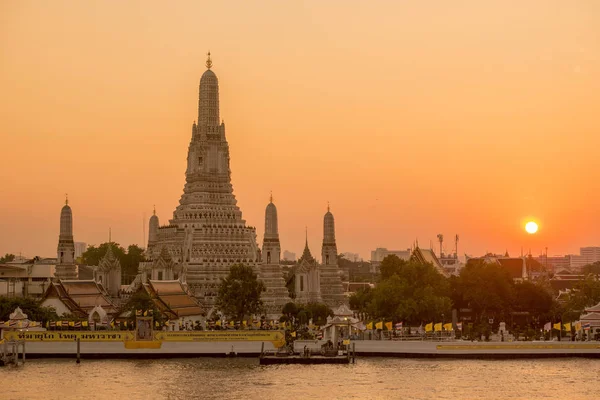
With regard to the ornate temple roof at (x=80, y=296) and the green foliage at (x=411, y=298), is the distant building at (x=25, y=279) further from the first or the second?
the green foliage at (x=411, y=298)

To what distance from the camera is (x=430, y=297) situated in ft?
313

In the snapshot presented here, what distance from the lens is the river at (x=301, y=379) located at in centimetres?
6506

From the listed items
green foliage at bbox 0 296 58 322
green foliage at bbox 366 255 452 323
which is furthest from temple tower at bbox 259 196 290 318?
green foliage at bbox 0 296 58 322

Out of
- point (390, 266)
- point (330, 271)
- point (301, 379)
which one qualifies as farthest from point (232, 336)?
point (330, 271)

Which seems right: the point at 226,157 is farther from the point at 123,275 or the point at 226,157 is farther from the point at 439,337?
the point at 439,337

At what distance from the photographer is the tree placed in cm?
10275

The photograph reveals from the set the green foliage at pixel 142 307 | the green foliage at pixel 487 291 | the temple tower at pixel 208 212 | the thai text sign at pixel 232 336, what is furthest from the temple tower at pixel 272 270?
the thai text sign at pixel 232 336

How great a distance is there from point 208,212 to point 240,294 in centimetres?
2835

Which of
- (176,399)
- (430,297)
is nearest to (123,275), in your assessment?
(430,297)

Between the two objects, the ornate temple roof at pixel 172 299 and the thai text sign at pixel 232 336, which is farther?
the ornate temple roof at pixel 172 299

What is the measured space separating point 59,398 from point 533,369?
29365 millimetres

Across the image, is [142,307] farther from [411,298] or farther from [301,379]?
[301,379]

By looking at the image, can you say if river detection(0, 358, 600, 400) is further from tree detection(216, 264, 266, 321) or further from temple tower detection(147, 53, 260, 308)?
Answer: temple tower detection(147, 53, 260, 308)

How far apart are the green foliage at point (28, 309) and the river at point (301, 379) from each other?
10.3m
